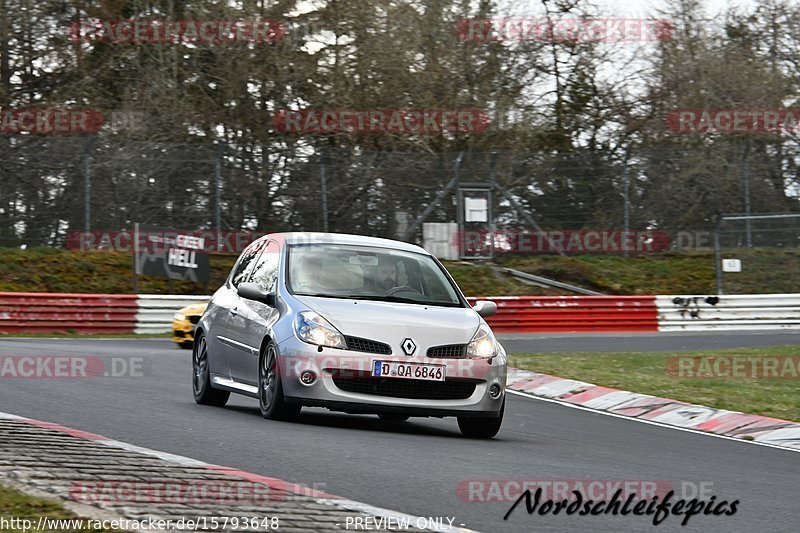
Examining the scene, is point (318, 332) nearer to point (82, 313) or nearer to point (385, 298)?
point (385, 298)

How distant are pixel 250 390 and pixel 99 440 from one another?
2.99 m

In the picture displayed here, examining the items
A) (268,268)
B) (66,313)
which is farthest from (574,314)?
(268,268)

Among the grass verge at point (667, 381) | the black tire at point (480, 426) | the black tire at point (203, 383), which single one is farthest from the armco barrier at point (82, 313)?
the black tire at point (480, 426)

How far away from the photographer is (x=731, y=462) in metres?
9.38

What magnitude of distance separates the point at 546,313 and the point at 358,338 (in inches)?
680

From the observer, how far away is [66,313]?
2391cm

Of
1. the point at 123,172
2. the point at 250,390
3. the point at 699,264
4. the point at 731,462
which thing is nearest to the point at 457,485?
the point at 731,462

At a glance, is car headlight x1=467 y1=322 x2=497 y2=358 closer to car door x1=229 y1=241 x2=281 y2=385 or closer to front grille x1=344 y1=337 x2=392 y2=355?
front grille x1=344 y1=337 x2=392 y2=355

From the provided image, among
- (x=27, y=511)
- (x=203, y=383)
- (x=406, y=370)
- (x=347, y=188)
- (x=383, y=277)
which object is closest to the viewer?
(x=27, y=511)

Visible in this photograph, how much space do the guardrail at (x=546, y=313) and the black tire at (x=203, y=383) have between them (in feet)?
40.8

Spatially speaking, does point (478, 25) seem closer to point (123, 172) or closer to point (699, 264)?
point (699, 264)

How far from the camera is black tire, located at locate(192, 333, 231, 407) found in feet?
37.7

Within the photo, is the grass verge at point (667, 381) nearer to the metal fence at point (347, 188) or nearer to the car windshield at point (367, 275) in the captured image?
the car windshield at point (367, 275)

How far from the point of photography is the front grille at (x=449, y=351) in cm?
973
